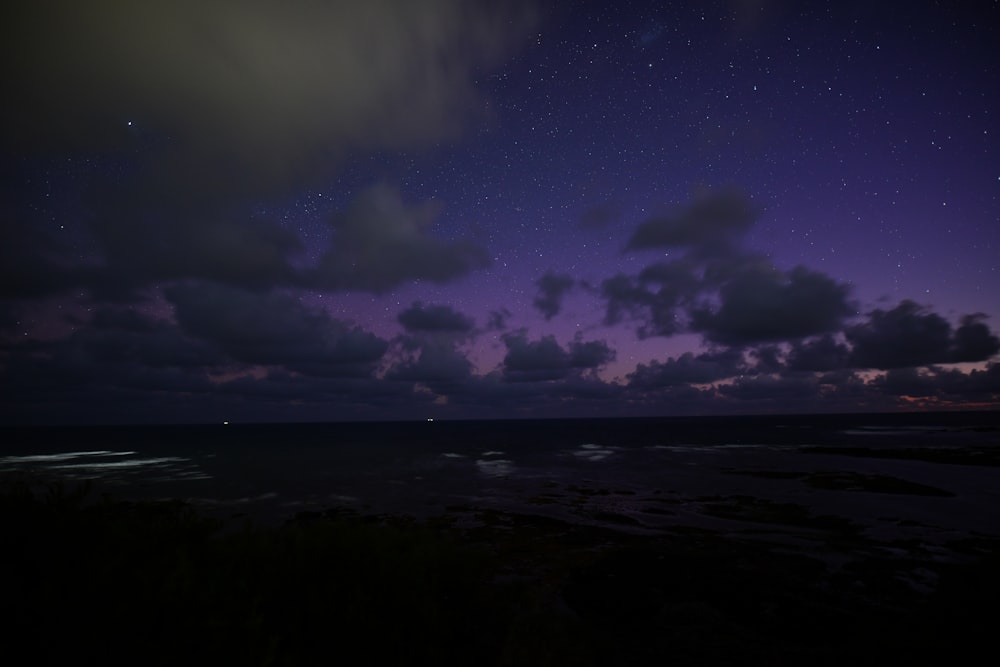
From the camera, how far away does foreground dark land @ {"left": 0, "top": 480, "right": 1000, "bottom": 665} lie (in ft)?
22.6

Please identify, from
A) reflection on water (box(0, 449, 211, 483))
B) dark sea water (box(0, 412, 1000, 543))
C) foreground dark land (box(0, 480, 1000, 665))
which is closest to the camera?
foreground dark land (box(0, 480, 1000, 665))

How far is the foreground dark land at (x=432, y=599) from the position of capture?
6879 mm

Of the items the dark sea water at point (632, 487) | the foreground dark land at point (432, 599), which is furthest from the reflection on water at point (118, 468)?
the foreground dark land at point (432, 599)

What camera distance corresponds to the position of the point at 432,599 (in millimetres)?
10945

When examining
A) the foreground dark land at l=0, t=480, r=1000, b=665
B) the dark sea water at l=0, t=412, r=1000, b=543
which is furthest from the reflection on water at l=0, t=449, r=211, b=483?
the foreground dark land at l=0, t=480, r=1000, b=665

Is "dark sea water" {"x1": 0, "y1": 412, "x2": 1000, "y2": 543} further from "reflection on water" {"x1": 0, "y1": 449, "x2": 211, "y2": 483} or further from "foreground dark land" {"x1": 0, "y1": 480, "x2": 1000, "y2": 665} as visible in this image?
"foreground dark land" {"x1": 0, "y1": 480, "x2": 1000, "y2": 665}

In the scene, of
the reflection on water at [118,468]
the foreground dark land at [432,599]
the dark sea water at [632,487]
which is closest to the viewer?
A: the foreground dark land at [432,599]

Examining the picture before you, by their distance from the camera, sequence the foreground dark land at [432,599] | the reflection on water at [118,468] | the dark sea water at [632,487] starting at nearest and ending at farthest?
the foreground dark land at [432,599]
the dark sea water at [632,487]
the reflection on water at [118,468]

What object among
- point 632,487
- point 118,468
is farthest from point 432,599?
point 118,468

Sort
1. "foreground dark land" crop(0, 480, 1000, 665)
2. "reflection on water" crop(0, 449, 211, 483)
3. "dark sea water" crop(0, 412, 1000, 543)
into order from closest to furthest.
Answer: "foreground dark land" crop(0, 480, 1000, 665) → "dark sea water" crop(0, 412, 1000, 543) → "reflection on water" crop(0, 449, 211, 483)

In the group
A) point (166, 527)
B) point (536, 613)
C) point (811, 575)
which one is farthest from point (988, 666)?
point (166, 527)

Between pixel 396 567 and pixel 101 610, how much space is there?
21.2 ft

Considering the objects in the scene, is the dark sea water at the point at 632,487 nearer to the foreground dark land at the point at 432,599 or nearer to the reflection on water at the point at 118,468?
the reflection on water at the point at 118,468

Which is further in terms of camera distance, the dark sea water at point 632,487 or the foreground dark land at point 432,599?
the dark sea water at point 632,487
